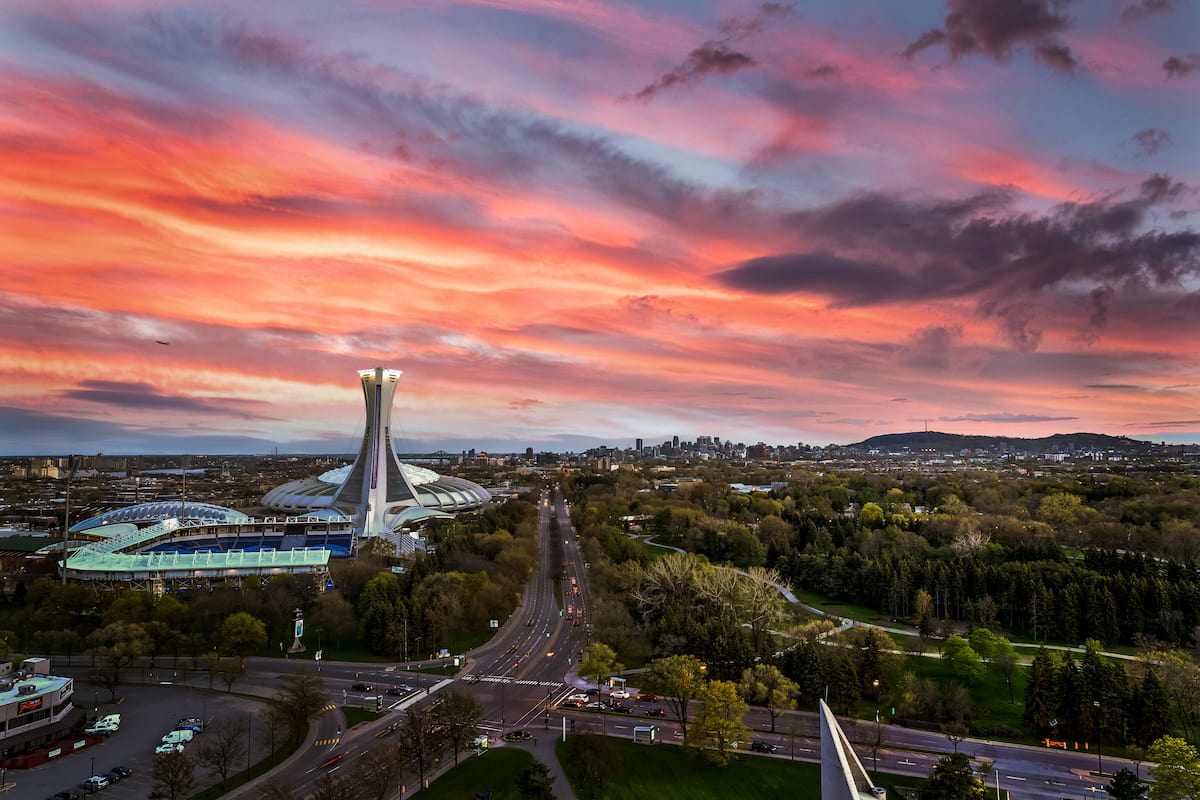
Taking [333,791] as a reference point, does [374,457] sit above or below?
above

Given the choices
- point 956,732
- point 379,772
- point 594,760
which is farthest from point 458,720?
point 956,732

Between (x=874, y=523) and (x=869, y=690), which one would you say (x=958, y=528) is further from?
(x=869, y=690)

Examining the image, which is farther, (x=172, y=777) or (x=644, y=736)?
(x=644, y=736)

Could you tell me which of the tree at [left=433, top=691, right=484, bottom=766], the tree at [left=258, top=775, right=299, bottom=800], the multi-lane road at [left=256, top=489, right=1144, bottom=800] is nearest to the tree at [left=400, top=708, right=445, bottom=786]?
the tree at [left=433, top=691, right=484, bottom=766]

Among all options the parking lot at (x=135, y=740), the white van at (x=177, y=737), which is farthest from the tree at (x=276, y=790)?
the white van at (x=177, y=737)

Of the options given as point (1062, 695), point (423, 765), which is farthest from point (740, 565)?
point (423, 765)

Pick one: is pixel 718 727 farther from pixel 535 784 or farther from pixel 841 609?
pixel 841 609
